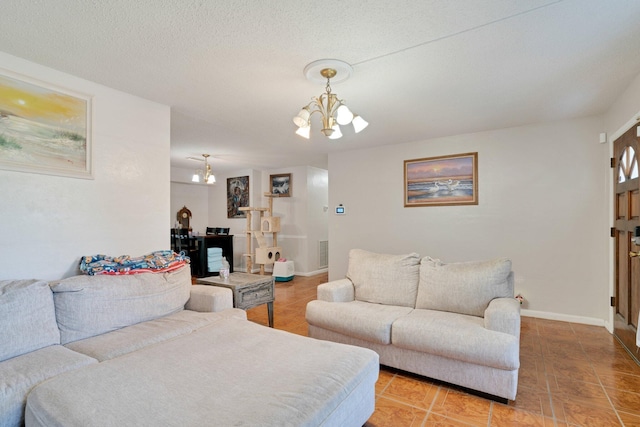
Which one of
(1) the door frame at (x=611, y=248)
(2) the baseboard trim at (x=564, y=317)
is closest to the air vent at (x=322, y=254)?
(2) the baseboard trim at (x=564, y=317)

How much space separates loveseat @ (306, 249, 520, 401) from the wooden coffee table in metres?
0.60

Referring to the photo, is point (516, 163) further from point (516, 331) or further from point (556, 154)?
point (516, 331)

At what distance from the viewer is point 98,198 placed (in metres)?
2.47

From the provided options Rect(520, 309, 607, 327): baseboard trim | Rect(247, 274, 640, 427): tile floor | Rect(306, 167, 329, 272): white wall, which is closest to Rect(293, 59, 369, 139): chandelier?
Rect(247, 274, 640, 427): tile floor

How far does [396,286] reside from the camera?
2.85m

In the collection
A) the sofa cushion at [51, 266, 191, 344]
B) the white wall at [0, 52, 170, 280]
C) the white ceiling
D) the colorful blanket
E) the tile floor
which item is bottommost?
the tile floor

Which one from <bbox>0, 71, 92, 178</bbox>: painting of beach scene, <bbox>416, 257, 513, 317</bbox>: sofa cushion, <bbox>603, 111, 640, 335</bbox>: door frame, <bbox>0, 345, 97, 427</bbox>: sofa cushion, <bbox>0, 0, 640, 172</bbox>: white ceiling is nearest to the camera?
<bbox>0, 345, 97, 427</bbox>: sofa cushion

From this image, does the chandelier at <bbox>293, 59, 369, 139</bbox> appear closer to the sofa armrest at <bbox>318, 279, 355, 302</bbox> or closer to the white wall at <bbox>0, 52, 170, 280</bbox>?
the sofa armrest at <bbox>318, 279, 355, 302</bbox>

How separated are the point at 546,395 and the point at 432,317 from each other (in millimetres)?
830

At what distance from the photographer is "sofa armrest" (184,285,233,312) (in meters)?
2.51

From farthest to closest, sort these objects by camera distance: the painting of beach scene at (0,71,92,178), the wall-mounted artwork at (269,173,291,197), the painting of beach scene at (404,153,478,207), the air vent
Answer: the air vent, the wall-mounted artwork at (269,173,291,197), the painting of beach scene at (404,153,478,207), the painting of beach scene at (0,71,92,178)

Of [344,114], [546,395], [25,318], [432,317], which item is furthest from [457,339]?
[25,318]

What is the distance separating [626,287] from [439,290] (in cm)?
173

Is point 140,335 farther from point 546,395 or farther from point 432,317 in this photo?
point 546,395
